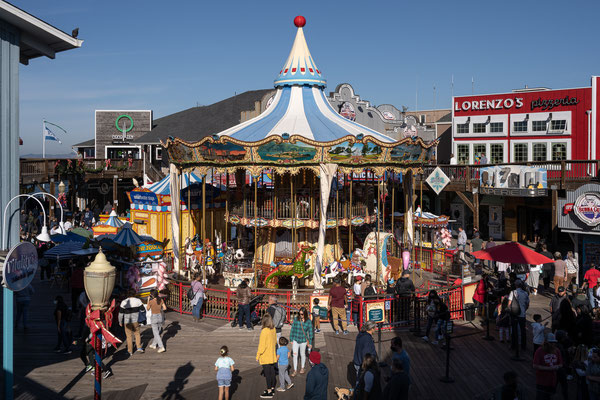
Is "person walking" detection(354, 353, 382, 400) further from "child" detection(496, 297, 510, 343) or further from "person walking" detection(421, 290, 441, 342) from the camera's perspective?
"child" detection(496, 297, 510, 343)

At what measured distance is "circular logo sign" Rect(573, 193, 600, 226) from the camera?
64.2 feet

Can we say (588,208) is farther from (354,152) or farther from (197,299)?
(197,299)

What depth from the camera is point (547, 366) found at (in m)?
9.96

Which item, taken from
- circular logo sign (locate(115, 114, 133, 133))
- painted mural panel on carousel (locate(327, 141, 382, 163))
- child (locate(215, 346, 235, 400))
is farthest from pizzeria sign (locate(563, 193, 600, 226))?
circular logo sign (locate(115, 114, 133, 133))

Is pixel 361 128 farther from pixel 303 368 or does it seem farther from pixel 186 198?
pixel 303 368

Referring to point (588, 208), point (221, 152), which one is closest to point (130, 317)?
point (221, 152)

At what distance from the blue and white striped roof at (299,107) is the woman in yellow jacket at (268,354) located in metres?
9.86

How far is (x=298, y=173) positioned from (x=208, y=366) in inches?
364

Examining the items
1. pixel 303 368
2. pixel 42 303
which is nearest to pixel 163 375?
pixel 303 368

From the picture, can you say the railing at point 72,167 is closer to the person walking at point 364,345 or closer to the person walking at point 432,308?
the person walking at point 432,308

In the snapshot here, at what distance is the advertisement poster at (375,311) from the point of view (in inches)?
595

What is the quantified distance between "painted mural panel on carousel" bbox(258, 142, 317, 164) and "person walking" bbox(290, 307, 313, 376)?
696 cm

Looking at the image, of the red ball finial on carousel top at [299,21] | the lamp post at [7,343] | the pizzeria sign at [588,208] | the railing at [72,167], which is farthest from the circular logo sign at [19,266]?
the railing at [72,167]

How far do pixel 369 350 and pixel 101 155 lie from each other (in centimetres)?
4275
